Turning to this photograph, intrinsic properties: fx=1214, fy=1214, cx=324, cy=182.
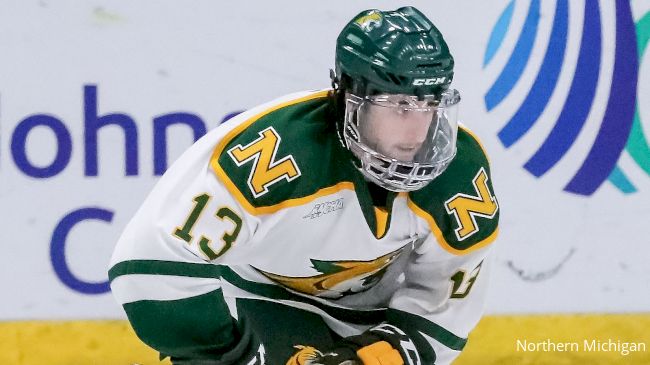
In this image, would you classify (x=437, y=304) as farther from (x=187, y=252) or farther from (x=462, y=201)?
(x=187, y=252)

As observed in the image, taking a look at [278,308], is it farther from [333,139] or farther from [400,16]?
[400,16]

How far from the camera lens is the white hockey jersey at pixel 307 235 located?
1994 mm

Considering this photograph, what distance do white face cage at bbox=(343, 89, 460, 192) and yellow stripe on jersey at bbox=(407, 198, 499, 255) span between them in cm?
12

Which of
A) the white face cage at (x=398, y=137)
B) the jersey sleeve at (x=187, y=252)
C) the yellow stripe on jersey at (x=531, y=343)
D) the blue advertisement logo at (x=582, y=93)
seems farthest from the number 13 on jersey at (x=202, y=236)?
the blue advertisement logo at (x=582, y=93)

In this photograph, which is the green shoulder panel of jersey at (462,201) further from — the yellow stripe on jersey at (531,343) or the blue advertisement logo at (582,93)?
the yellow stripe on jersey at (531,343)

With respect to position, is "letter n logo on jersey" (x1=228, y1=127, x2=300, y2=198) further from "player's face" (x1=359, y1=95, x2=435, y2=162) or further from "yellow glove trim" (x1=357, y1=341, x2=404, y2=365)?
"yellow glove trim" (x1=357, y1=341, x2=404, y2=365)

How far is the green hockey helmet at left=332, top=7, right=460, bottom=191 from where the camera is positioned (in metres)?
1.99

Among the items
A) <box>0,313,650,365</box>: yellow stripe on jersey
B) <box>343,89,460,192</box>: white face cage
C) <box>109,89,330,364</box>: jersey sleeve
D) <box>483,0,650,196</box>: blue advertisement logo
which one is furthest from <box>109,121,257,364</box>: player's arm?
<box>483,0,650,196</box>: blue advertisement logo

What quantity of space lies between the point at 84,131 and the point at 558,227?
1135 millimetres

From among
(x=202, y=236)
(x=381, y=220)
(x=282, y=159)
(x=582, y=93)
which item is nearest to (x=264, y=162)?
(x=282, y=159)

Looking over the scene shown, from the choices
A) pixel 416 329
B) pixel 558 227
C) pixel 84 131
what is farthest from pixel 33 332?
pixel 558 227

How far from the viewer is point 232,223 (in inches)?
78.9

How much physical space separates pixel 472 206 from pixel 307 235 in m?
0.30

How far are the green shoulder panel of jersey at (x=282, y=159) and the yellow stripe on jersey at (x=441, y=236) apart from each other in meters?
0.14
